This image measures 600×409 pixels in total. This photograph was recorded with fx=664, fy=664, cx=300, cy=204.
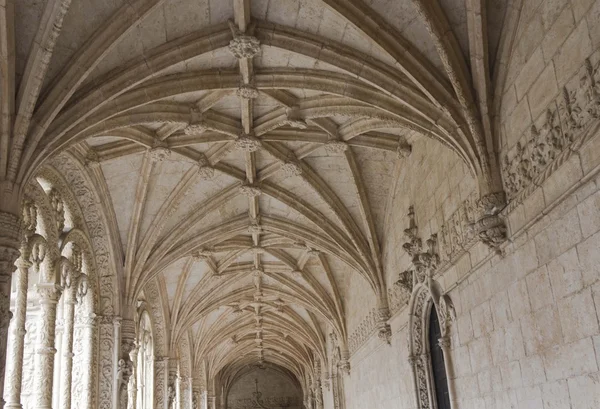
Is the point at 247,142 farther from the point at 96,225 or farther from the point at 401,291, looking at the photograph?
the point at 401,291

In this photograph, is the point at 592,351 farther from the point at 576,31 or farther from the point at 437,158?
the point at 437,158

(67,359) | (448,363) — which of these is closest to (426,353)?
(448,363)

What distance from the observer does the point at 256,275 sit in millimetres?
18641

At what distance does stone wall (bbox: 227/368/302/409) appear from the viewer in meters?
39.1

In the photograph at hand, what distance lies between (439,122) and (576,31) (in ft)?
8.52

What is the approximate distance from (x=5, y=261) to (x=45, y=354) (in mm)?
3442

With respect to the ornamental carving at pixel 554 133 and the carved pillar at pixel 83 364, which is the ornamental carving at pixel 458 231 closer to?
the ornamental carving at pixel 554 133

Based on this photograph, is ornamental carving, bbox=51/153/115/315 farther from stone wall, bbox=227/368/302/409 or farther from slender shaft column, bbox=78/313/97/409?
stone wall, bbox=227/368/302/409

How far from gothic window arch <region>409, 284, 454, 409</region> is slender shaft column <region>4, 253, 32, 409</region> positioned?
18.5 ft

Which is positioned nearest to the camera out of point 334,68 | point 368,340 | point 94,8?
point 94,8

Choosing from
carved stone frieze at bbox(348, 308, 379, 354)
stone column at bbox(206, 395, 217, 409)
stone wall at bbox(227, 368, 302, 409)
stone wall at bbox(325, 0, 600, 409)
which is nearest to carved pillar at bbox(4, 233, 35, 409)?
stone wall at bbox(325, 0, 600, 409)

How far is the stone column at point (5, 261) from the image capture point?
6.58 meters

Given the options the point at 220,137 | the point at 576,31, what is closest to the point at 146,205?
the point at 220,137

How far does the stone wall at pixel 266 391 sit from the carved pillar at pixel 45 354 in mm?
30501
